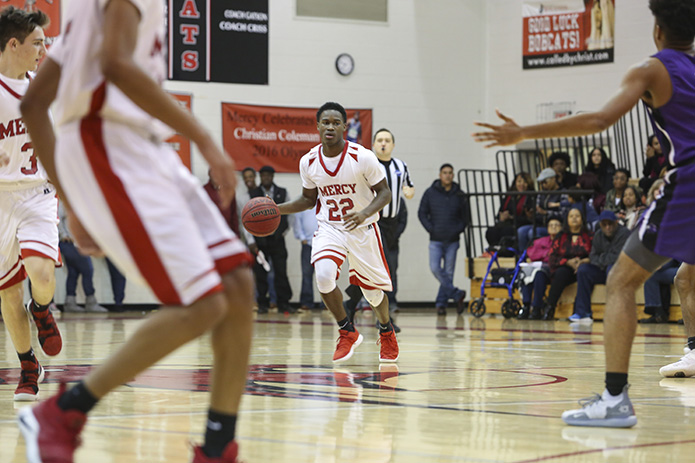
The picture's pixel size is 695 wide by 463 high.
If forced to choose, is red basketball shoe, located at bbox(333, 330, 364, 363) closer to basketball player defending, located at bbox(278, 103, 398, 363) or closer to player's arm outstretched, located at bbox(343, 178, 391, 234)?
basketball player defending, located at bbox(278, 103, 398, 363)

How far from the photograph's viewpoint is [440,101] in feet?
54.9

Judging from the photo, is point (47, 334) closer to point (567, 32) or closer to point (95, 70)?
point (95, 70)

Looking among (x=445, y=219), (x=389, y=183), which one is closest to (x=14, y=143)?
(x=389, y=183)

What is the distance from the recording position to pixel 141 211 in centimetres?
249

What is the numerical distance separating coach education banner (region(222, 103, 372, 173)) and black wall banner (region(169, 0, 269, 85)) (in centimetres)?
55

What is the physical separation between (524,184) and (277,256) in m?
4.01

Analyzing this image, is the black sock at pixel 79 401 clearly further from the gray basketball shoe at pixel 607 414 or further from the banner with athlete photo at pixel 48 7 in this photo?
the banner with athlete photo at pixel 48 7

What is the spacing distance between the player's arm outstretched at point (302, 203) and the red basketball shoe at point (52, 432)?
4.46 m

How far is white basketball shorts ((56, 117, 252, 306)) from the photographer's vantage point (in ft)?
8.15

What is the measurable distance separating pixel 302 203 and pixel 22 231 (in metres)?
2.75

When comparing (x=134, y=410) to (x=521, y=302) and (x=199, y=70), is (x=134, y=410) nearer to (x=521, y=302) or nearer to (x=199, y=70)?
(x=521, y=302)

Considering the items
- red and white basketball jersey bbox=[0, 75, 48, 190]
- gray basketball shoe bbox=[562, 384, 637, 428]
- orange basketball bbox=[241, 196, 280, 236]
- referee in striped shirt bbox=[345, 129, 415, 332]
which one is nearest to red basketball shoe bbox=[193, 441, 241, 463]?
gray basketball shoe bbox=[562, 384, 637, 428]

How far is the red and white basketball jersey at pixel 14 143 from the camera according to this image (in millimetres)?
4766

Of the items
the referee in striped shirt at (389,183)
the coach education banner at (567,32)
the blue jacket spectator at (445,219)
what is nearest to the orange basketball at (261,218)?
the referee in striped shirt at (389,183)
